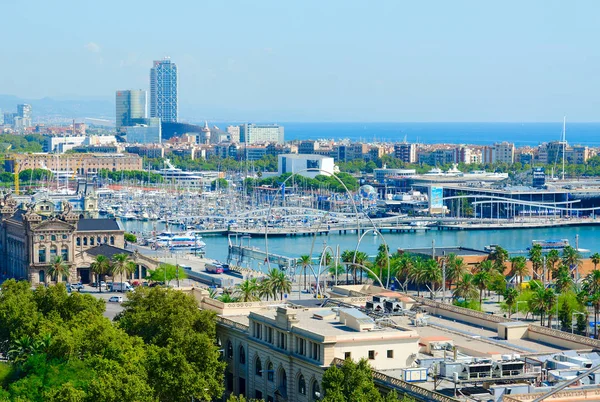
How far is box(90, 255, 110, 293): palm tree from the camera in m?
80.1

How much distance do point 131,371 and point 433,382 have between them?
968 cm

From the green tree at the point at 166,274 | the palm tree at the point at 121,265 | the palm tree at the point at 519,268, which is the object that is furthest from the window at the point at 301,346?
the palm tree at the point at 121,265

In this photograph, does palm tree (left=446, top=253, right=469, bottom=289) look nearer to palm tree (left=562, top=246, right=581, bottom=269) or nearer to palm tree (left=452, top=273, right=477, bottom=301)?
palm tree (left=452, top=273, right=477, bottom=301)

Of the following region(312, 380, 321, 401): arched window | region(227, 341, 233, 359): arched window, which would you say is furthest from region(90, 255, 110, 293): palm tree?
region(312, 380, 321, 401): arched window

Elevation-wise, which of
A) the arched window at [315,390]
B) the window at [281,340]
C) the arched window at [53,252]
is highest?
the window at [281,340]

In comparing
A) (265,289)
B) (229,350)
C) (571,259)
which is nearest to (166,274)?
(265,289)

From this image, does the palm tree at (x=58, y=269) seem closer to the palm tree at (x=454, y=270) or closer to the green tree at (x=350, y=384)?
the palm tree at (x=454, y=270)

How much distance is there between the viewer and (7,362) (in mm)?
52250

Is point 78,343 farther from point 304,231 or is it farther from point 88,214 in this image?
point 304,231

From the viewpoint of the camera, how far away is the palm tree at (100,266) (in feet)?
263

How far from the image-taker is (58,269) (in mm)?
79125

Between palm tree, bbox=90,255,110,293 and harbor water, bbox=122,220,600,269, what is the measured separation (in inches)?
1269

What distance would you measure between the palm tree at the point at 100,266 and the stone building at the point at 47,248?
108 cm

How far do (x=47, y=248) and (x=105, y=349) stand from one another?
40016mm
